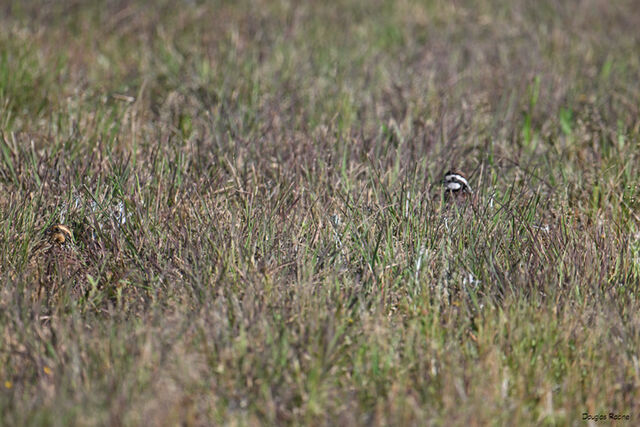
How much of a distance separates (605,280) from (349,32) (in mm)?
3665

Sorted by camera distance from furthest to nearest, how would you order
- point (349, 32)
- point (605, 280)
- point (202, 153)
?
point (349, 32)
point (202, 153)
point (605, 280)

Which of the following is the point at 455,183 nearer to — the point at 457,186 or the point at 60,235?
the point at 457,186

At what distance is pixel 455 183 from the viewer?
11.0ft

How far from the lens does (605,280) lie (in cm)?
271

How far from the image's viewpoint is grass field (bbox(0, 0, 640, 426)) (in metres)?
2.17

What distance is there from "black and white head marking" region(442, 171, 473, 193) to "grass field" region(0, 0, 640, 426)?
130mm

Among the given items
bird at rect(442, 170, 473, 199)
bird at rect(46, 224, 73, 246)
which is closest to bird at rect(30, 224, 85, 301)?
bird at rect(46, 224, 73, 246)

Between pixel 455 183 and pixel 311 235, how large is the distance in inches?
31.1

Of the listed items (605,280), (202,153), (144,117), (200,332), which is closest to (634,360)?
(605,280)

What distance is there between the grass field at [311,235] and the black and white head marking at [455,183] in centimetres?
13

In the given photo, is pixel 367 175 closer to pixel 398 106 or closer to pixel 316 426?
pixel 398 106

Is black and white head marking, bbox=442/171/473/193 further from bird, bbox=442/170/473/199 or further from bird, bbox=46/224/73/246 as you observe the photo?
bird, bbox=46/224/73/246

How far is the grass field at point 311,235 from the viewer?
2.17 meters

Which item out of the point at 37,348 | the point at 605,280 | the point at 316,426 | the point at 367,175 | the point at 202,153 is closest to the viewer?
the point at 316,426
